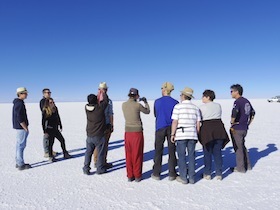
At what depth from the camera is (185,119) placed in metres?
4.51

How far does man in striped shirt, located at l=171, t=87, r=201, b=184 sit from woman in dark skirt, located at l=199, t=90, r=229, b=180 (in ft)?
0.83

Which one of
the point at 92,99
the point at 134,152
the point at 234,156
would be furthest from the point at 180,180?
the point at 234,156

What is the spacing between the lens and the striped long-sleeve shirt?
450cm

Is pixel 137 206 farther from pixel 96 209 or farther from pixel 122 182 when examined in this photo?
pixel 122 182

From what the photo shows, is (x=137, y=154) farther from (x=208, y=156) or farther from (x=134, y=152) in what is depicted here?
(x=208, y=156)

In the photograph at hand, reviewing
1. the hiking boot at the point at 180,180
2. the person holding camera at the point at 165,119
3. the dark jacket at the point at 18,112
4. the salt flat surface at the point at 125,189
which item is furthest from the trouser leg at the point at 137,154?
the dark jacket at the point at 18,112

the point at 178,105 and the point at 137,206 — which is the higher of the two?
Result: the point at 178,105

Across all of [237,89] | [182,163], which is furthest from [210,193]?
[237,89]

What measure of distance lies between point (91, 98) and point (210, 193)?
3141 mm

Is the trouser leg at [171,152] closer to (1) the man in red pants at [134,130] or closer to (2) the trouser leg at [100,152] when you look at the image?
(1) the man in red pants at [134,130]

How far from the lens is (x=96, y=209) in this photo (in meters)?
3.68

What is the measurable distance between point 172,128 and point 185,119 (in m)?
0.32

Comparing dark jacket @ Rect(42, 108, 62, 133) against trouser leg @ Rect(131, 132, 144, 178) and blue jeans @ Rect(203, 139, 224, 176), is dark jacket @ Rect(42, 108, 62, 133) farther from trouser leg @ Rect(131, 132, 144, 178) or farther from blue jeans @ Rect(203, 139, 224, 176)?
blue jeans @ Rect(203, 139, 224, 176)

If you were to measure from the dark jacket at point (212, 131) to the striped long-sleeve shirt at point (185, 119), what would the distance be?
356 millimetres
